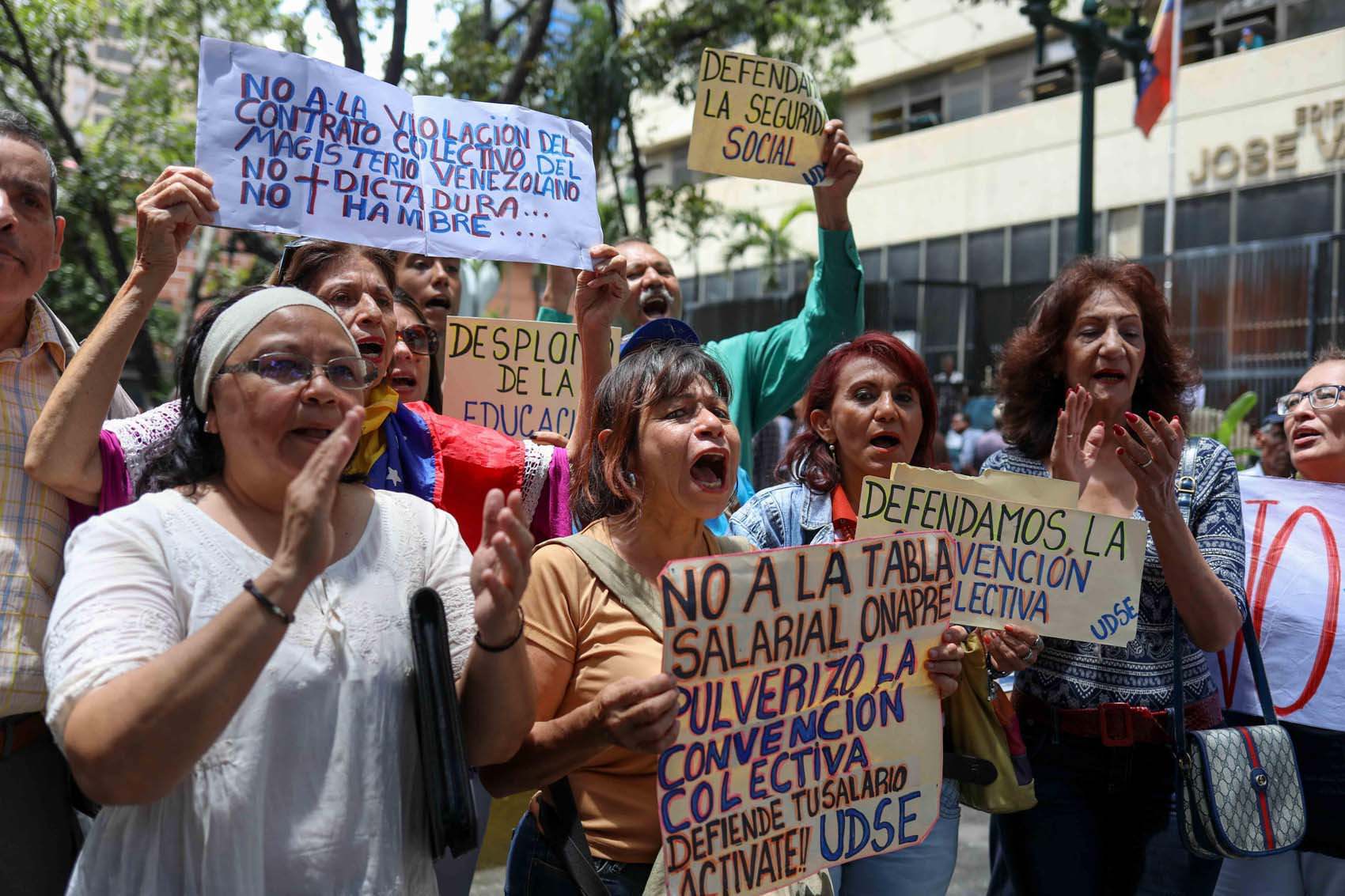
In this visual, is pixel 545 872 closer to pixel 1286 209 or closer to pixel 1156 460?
pixel 1156 460

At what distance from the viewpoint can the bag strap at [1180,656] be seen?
9.77 feet

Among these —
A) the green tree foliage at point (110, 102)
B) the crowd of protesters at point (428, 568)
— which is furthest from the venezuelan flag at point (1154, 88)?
the crowd of protesters at point (428, 568)

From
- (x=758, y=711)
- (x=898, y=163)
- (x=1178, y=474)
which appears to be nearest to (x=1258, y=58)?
(x=898, y=163)

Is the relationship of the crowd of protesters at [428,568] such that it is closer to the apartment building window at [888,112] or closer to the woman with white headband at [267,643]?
the woman with white headband at [267,643]

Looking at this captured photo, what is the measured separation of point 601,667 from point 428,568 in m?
0.43

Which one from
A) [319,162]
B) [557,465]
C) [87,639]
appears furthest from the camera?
→ [319,162]

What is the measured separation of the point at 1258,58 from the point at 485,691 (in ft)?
70.8

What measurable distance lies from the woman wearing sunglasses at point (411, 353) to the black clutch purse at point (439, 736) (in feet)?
4.71

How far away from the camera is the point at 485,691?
2.05 meters

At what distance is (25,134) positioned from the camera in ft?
8.27

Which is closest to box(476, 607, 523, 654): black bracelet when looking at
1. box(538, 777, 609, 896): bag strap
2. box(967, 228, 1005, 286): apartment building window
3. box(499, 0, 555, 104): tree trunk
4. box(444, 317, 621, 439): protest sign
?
box(538, 777, 609, 896): bag strap

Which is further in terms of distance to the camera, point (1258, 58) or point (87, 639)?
point (1258, 58)

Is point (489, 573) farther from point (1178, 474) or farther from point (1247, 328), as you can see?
point (1247, 328)

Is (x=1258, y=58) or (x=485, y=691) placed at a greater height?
(x=1258, y=58)
